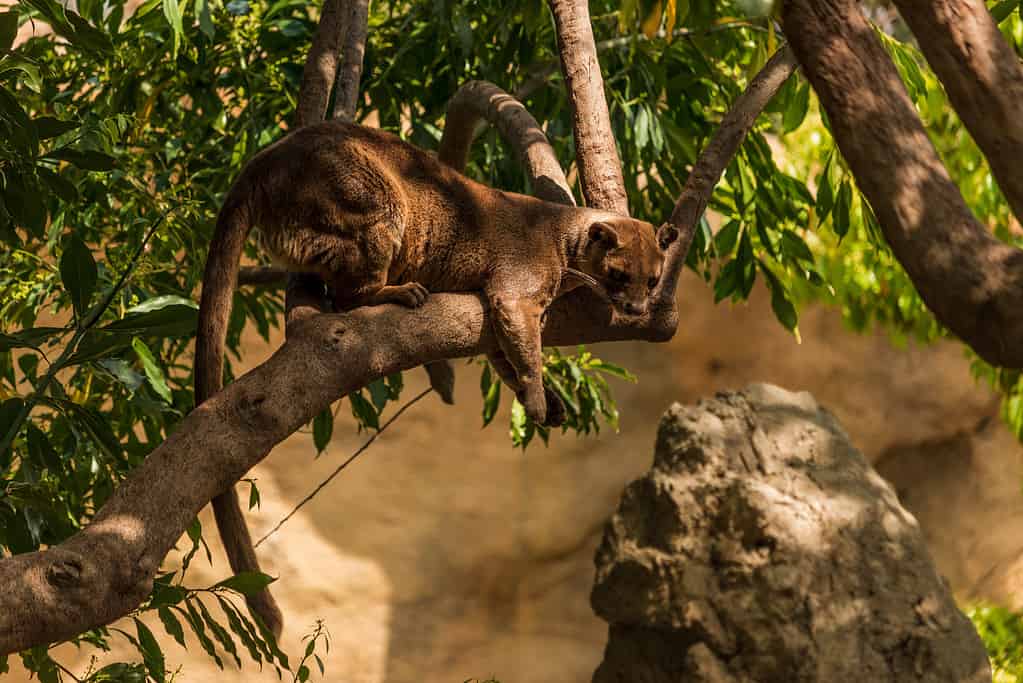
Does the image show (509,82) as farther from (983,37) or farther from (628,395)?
(628,395)

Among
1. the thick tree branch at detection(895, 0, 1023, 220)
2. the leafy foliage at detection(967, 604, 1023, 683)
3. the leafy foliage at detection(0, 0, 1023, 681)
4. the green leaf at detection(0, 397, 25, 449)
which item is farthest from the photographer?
the leafy foliage at detection(967, 604, 1023, 683)

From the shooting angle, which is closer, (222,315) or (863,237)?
(222,315)

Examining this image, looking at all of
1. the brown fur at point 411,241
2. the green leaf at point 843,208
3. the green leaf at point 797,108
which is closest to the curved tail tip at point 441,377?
the brown fur at point 411,241

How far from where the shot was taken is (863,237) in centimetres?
675

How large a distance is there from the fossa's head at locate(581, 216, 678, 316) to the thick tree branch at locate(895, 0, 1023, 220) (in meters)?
1.20

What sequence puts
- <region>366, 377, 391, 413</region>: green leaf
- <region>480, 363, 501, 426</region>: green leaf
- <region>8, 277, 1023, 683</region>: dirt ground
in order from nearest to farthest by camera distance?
<region>366, 377, 391, 413</region>: green leaf
<region>480, 363, 501, 426</region>: green leaf
<region>8, 277, 1023, 683</region>: dirt ground

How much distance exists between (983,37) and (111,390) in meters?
2.83

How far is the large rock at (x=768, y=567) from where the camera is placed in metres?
4.96

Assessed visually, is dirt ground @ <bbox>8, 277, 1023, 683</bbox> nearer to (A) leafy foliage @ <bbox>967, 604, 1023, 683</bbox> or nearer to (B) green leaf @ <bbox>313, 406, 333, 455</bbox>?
(A) leafy foliage @ <bbox>967, 604, 1023, 683</bbox>

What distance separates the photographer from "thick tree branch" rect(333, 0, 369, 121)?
126 inches

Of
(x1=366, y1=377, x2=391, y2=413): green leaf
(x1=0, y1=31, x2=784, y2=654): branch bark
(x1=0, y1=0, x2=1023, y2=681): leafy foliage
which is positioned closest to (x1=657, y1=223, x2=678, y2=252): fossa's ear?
(x1=0, y1=31, x2=784, y2=654): branch bark

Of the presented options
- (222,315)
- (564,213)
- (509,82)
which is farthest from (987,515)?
(222,315)

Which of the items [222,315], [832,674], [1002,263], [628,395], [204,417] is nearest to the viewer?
[1002,263]

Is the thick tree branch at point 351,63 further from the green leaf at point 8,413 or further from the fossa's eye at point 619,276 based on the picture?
the green leaf at point 8,413
